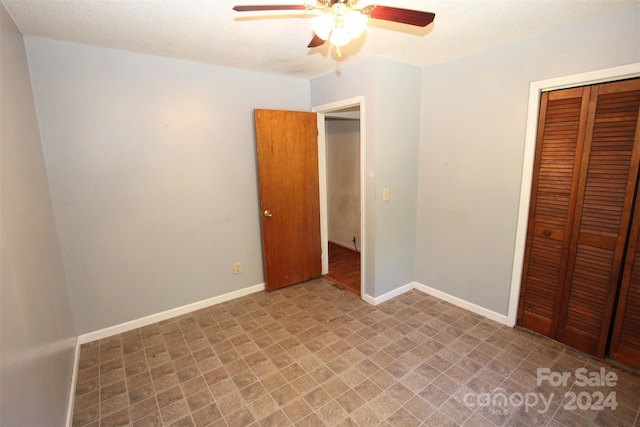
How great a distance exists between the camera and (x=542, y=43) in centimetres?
207

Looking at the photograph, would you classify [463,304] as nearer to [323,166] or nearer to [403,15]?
[323,166]

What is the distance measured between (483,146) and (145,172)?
2.91 metres

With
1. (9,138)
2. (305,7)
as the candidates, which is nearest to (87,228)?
(9,138)

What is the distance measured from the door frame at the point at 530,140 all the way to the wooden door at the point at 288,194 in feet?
6.48

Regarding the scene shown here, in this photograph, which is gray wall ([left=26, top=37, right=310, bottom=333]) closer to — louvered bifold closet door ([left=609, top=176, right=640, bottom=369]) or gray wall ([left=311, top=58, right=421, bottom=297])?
gray wall ([left=311, top=58, right=421, bottom=297])

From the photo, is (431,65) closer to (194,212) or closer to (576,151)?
(576,151)

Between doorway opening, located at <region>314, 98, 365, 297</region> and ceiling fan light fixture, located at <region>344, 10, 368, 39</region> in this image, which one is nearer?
ceiling fan light fixture, located at <region>344, 10, 368, 39</region>

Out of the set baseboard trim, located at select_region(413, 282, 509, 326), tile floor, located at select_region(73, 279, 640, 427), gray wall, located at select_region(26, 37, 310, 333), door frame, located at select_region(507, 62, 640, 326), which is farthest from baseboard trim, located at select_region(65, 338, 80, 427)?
door frame, located at select_region(507, 62, 640, 326)

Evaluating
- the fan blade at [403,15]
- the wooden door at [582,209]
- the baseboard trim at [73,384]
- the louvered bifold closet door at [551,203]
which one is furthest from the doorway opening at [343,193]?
the fan blade at [403,15]

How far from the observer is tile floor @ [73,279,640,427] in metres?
1.68

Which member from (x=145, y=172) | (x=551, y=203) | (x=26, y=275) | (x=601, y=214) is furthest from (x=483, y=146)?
(x=26, y=275)

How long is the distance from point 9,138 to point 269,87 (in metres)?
2.13

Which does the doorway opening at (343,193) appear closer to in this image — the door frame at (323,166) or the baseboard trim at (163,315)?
the door frame at (323,166)

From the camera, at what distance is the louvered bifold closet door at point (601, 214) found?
5.98ft
